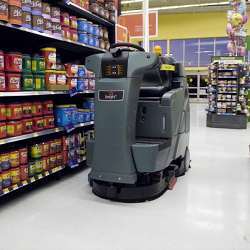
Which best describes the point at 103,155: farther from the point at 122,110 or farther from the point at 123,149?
the point at 122,110

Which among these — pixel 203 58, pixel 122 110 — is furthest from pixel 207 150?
pixel 203 58

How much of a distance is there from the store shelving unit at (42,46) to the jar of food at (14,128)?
0.13 feet

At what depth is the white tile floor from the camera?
2.29m

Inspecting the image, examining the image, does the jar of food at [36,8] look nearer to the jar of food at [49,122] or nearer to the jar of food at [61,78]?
the jar of food at [61,78]

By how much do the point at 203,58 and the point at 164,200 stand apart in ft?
49.0

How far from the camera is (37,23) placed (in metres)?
3.11

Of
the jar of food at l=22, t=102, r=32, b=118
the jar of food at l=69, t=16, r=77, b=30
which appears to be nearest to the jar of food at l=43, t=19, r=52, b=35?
the jar of food at l=69, t=16, r=77, b=30

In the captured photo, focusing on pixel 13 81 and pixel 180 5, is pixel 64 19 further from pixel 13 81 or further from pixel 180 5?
pixel 180 5

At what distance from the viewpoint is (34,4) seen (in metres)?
3.09

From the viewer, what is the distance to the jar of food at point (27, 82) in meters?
3.03

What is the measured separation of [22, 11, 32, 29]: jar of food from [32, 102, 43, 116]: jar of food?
71 centimetres

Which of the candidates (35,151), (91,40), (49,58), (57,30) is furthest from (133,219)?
(91,40)

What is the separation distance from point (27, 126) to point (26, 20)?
920 millimetres

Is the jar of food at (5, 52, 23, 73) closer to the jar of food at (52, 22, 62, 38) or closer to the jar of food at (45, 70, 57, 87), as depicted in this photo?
the jar of food at (45, 70, 57, 87)
